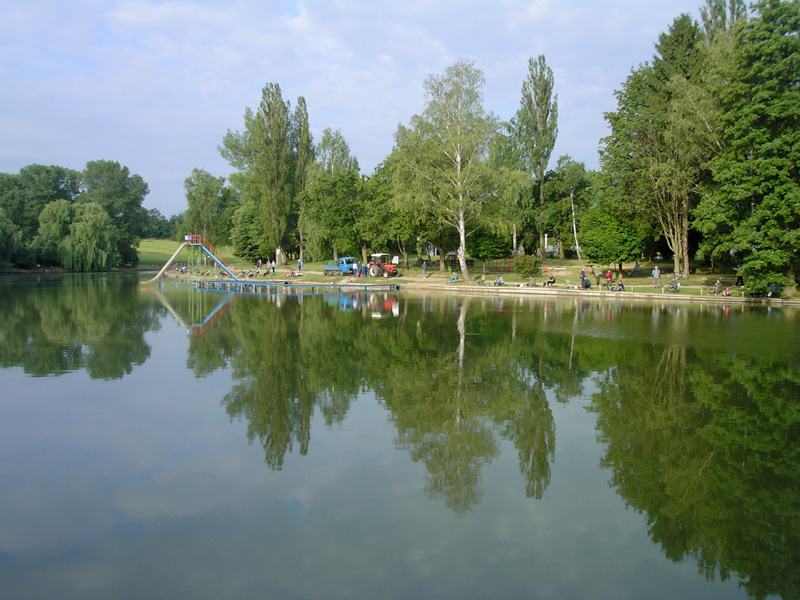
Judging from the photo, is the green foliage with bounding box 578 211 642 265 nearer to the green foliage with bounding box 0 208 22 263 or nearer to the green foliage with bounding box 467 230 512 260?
the green foliage with bounding box 467 230 512 260

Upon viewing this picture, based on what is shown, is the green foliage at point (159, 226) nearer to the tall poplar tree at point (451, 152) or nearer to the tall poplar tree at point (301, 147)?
the tall poplar tree at point (301, 147)

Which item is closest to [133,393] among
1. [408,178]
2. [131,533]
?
[131,533]

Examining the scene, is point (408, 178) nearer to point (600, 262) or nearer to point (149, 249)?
point (600, 262)

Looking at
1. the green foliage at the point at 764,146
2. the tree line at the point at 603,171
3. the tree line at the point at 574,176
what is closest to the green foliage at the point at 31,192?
the tree line at the point at 574,176

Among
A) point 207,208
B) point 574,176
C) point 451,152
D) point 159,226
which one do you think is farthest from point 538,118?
point 159,226

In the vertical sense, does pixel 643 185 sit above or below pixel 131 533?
above

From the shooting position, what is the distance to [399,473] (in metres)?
6.75

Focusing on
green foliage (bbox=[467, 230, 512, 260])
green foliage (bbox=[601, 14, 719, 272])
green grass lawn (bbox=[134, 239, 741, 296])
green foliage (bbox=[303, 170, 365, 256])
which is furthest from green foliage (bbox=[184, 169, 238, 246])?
green foliage (bbox=[601, 14, 719, 272])

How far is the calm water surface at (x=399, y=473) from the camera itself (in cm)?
477

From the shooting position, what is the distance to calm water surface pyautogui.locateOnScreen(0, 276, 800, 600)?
15.6 feet

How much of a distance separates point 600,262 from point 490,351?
3122 centimetres

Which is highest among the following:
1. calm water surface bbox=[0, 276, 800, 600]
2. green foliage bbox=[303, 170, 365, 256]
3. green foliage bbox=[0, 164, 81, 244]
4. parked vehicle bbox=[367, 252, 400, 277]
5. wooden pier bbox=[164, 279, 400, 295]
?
green foliage bbox=[0, 164, 81, 244]

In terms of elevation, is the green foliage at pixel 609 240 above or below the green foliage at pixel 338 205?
below

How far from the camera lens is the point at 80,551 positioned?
16.6ft
